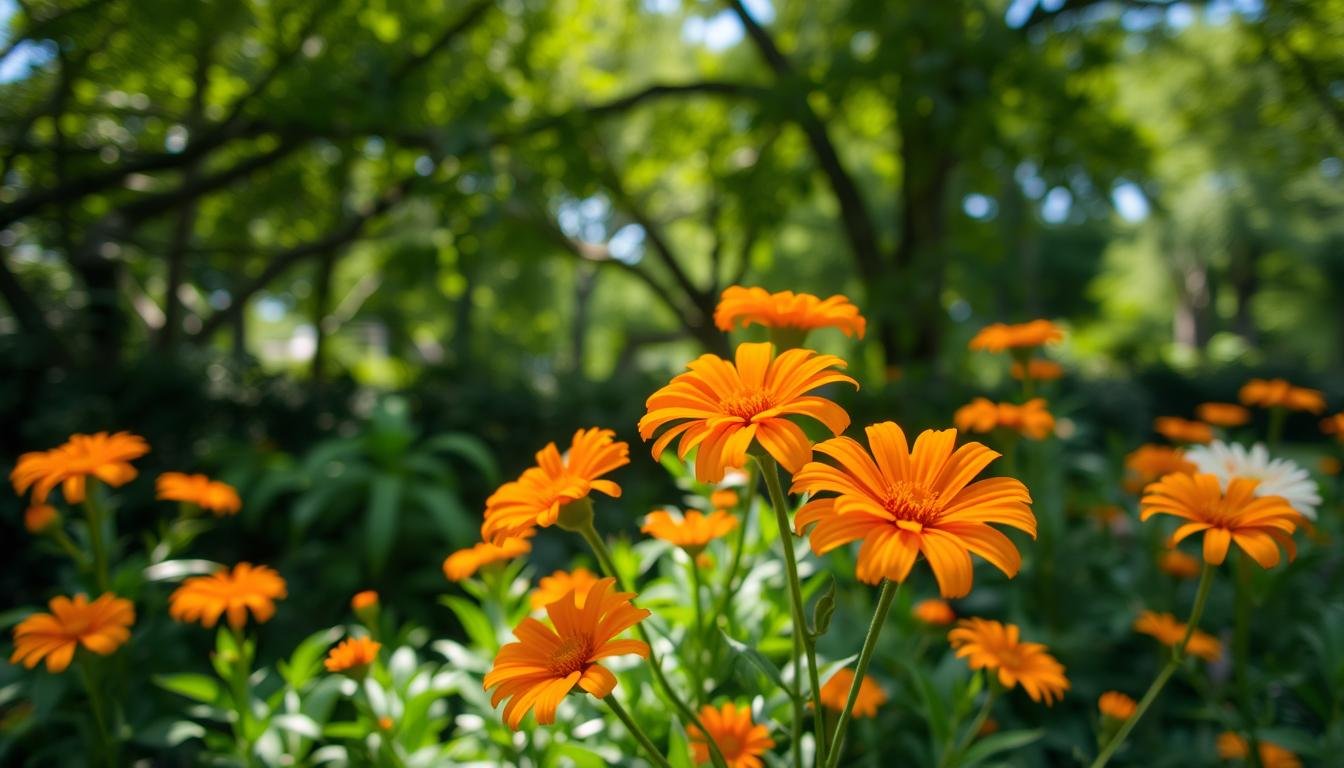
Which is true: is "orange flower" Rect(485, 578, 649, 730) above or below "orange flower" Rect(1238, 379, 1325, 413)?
below

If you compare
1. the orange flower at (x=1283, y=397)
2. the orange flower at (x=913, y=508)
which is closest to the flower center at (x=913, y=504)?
the orange flower at (x=913, y=508)

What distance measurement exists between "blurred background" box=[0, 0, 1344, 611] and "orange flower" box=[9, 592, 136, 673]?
1.08 m

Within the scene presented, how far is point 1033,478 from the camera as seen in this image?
172cm

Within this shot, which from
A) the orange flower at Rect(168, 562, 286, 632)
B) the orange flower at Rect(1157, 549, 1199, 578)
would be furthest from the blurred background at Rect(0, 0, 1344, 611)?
the orange flower at Rect(168, 562, 286, 632)

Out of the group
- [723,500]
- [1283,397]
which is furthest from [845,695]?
[1283,397]

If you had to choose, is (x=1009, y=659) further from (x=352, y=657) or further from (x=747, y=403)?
(x=352, y=657)

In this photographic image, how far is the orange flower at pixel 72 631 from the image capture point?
94 cm

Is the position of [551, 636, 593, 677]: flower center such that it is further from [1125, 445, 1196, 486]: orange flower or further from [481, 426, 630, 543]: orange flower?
[1125, 445, 1196, 486]: orange flower

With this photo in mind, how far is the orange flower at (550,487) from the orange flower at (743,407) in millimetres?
67

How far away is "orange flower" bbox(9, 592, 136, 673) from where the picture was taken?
94 centimetres

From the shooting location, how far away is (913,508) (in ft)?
1.98

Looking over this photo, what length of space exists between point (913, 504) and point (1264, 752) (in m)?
1.17

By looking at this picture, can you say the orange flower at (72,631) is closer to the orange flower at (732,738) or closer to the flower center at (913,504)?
Result: the orange flower at (732,738)

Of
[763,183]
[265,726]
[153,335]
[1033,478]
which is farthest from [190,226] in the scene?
[1033,478]
